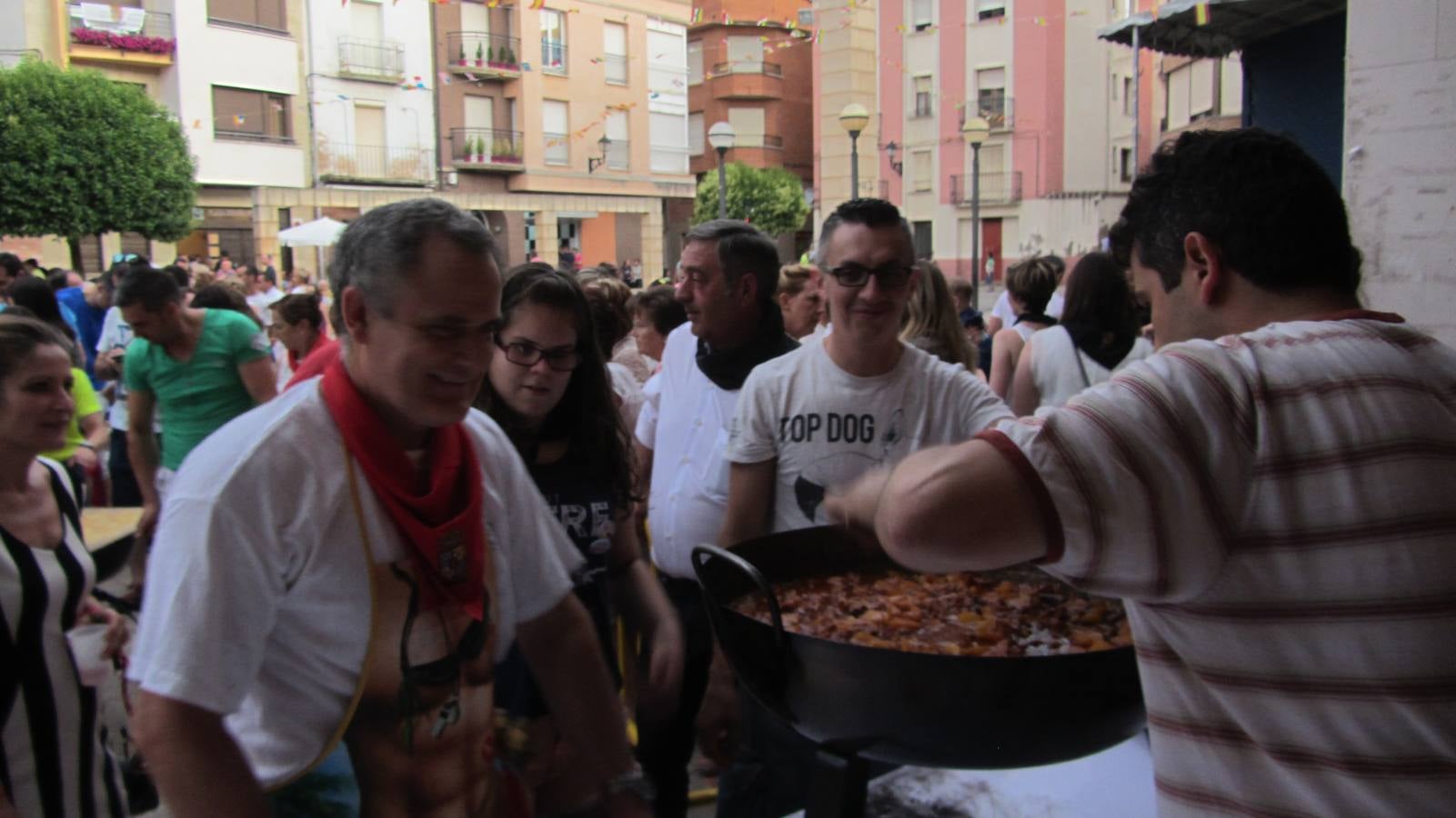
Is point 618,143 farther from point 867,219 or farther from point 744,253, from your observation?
point 867,219

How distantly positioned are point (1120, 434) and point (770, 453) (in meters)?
1.60

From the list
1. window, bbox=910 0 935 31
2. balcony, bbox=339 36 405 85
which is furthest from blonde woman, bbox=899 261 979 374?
window, bbox=910 0 935 31

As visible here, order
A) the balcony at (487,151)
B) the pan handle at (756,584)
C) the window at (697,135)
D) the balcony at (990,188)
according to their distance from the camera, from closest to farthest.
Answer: the pan handle at (756,584) → the balcony at (487,151) → the balcony at (990,188) → the window at (697,135)

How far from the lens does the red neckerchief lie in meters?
1.53

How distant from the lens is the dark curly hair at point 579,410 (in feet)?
8.64

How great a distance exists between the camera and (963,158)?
3256 centimetres

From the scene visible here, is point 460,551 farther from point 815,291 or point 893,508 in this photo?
point 815,291

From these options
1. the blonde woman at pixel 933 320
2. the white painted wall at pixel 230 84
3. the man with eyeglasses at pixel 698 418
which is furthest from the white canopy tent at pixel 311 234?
the man with eyeglasses at pixel 698 418

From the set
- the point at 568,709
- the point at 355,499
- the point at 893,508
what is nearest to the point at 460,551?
the point at 355,499

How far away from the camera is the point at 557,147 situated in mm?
31328

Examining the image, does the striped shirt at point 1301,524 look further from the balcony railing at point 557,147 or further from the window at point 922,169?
the window at point 922,169

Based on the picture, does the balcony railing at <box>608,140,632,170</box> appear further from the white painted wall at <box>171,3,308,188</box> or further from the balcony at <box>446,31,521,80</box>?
the white painted wall at <box>171,3,308,188</box>

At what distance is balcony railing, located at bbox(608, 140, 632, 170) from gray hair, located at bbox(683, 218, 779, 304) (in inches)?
1178

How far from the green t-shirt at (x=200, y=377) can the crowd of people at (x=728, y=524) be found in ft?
7.05
